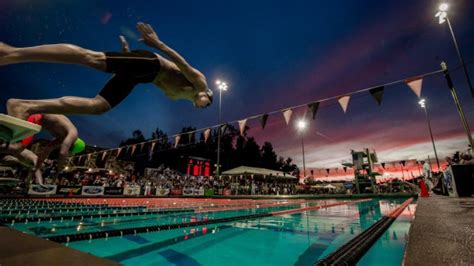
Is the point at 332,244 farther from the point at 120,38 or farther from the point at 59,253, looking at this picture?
the point at 120,38

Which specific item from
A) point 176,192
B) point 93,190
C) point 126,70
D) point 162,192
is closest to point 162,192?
point 162,192

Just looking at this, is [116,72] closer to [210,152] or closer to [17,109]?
[17,109]

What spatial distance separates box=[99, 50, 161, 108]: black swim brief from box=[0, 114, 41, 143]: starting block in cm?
73

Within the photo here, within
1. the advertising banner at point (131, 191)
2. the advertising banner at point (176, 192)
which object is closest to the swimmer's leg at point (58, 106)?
the advertising banner at point (131, 191)

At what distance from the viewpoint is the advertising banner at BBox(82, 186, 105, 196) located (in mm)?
14062

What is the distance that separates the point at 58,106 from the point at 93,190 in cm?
1517

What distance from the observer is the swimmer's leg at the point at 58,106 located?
186cm

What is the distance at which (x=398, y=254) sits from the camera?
2166mm

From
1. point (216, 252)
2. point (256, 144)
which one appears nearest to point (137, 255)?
point (216, 252)

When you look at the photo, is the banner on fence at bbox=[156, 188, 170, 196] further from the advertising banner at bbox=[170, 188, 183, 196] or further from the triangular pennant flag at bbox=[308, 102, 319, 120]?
the triangular pennant flag at bbox=[308, 102, 319, 120]

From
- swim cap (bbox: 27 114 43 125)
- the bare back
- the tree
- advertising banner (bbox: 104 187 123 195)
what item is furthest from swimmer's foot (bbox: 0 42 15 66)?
the tree

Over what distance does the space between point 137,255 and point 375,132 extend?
91.7 feet

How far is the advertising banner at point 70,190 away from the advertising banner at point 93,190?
0.28 metres

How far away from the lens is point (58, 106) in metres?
2.02
